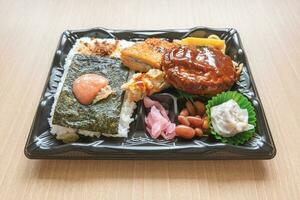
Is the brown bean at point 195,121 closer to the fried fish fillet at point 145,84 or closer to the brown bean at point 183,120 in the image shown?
the brown bean at point 183,120

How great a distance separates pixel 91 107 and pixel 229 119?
2.19 ft

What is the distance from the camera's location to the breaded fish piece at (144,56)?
1.73m

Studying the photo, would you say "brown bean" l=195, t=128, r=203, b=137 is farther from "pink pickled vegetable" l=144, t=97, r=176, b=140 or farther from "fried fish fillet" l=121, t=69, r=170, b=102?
"fried fish fillet" l=121, t=69, r=170, b=102

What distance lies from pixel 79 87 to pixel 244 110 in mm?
833

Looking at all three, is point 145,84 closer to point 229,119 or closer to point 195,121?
point 195,121

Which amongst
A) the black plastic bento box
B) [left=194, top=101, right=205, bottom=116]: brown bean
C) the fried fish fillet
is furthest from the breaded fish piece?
[left=194, top=101, right=205, bottom=116]: brown bean

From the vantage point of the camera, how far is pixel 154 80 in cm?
165

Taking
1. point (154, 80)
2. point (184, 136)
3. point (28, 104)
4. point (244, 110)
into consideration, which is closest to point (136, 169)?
point (184, 136)

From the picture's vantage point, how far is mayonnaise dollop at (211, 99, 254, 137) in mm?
1411

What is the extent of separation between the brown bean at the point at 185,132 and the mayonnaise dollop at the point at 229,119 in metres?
0.11

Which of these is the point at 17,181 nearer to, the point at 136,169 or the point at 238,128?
the point at 136,169

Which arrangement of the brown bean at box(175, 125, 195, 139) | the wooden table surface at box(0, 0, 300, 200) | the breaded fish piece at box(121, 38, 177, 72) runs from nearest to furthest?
the wooden table surface at box(0, 0, 300, 200)
the brown bean at box(175, 125, 195, 139)
the breaded fish piece at box(121, 38, 177, 72)

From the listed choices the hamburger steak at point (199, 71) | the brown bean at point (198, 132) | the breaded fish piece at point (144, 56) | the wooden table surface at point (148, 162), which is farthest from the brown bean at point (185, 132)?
the breaded fish piece at point (144, 56)

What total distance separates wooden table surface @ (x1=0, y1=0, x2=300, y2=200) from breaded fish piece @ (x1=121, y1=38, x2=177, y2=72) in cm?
55
